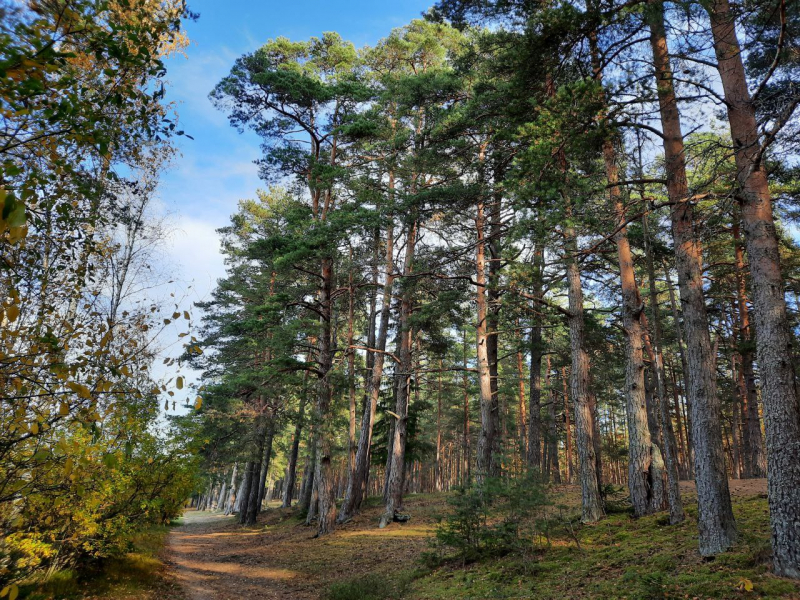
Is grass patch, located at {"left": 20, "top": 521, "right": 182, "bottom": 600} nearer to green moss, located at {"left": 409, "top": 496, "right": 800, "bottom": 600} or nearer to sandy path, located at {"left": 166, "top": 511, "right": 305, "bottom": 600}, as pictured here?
sandy path, located at {"left": 166, "top": 511, "right": 305, "bottom": 600}

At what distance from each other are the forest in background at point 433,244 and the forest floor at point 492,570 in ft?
1.65

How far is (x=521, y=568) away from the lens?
7754 millimetres

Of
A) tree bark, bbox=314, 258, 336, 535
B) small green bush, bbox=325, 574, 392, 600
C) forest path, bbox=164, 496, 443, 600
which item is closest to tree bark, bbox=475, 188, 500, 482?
forest path, bbox=164, 496, 443, 600

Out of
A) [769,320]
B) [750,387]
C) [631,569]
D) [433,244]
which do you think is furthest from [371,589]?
[750,387]

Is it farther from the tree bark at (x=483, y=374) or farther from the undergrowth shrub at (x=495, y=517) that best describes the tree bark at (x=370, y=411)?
the undergrowth shrub at (x=495, y=517)

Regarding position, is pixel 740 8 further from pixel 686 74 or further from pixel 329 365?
pixel 329 365

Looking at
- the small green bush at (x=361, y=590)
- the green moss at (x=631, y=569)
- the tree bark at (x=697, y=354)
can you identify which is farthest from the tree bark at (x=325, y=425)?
the tree bark at (x=697, y=354)

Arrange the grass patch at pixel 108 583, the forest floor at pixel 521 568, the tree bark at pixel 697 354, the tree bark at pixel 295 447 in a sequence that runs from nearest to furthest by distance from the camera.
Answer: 1. the forest floor at pixel 521 568
2. the grass patch at pixel 108 583
3. the tree bark at pixel 697 354
4. the tree bark at pixel 295 447

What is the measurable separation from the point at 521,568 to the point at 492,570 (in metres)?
0.68

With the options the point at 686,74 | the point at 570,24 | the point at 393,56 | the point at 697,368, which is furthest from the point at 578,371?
the point at 393,56

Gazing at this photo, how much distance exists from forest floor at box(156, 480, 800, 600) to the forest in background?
1.62 ft

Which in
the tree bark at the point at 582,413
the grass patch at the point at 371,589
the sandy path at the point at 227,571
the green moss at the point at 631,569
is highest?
the tree bark at the point at 582,413

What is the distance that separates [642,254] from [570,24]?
8.49 m

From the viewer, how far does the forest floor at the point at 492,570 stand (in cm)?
555
